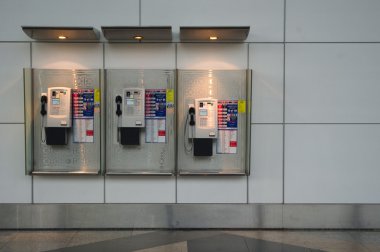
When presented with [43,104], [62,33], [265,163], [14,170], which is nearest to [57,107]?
[43,104]

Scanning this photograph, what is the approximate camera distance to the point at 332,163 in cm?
717

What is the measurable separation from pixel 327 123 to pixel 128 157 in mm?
2999

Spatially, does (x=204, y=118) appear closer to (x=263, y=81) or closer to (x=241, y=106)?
(x=241, y=106)

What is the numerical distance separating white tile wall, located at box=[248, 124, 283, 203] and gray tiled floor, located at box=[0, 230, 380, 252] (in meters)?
0.58

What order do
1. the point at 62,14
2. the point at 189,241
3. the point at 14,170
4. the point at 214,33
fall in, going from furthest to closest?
the point at 14,170, the point at 62,14, the point at 214,33, the point at 189,241

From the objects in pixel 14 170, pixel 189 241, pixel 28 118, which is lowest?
pixel 189 241

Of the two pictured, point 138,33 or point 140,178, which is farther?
point 140,178

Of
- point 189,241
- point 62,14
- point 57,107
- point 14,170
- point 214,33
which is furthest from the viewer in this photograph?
point 14,170

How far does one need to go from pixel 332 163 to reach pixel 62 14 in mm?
4539

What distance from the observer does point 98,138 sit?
7.11 m

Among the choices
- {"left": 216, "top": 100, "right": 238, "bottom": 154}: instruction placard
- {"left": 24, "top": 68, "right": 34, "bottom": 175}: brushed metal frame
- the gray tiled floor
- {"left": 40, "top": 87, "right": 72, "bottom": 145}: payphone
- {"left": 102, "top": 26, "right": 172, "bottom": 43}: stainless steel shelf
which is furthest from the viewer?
{"left": 216, "top": 100, "right": 238, "bottom": 154}: instruction placard

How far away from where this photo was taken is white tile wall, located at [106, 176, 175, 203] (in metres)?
7.12

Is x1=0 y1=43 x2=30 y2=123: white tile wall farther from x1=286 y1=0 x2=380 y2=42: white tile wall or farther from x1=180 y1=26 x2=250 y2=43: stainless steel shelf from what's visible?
x1=286 y1=0 x2=380 y2=42: white tile wall

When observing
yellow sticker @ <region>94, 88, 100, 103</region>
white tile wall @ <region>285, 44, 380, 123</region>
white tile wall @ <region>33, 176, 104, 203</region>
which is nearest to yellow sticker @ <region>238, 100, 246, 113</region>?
white tile wall @ <region>285, 44, 380, 123</region>
